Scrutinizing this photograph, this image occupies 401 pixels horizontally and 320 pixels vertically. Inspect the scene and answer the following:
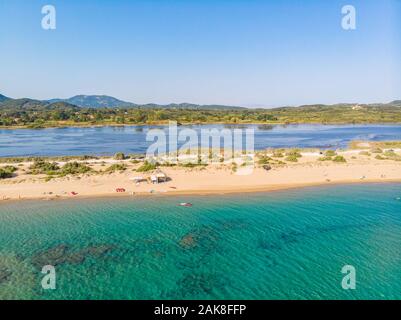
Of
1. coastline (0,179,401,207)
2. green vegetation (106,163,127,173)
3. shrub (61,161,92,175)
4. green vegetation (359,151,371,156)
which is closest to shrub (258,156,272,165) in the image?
coastline (0,179,401,207)

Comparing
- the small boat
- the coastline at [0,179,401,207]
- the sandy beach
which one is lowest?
the small boat

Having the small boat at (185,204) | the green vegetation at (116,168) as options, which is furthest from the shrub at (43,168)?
the small boat at (185,204)

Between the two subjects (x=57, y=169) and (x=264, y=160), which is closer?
(x=57, y=169)

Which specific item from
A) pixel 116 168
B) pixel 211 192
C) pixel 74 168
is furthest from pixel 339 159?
pixel 74 168

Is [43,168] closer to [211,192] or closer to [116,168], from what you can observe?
[116,168]

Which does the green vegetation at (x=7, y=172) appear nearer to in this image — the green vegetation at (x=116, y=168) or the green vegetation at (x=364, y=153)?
the green vegetation at (x=116, y=168)

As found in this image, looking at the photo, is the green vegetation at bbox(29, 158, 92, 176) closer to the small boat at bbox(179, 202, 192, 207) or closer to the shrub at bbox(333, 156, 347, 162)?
the small boat at bbox(179, 202, 192, 207)
